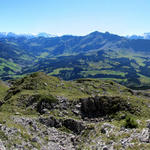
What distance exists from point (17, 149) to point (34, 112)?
20.1 m

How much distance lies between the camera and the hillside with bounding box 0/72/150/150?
2768 centimetres

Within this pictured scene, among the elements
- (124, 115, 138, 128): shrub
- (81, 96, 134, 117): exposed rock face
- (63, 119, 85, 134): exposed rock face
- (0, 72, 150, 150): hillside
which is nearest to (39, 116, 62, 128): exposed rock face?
(0, 72, 150, 150): hillside

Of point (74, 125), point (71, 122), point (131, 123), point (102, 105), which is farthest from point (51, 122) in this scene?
point (131, 123)

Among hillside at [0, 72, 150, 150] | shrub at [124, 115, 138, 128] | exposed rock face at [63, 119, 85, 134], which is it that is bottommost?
exposed rock face at [63, 119, 85, 134]

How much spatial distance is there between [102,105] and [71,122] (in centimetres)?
1158

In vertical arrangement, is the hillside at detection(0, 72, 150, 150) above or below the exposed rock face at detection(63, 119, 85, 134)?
above

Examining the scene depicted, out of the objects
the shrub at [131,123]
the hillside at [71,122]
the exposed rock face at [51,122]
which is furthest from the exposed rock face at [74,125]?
the shrub at [131,123]

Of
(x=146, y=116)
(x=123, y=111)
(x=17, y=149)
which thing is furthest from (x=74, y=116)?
(x=17, y=149)

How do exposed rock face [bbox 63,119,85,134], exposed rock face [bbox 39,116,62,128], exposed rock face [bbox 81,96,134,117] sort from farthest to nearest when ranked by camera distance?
exposed rock face [bbox 81,96,134,117] < exposed rock face [bbox 39,116,62,128] < exposed rock face [bbox 63,119,85,134]

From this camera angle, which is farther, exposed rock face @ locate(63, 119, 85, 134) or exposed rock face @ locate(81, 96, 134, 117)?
exposed rock face @ locate(81, 96, 134, 117)

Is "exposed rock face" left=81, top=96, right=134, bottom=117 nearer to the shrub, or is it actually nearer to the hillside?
the hillside

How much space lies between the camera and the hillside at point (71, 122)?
27678mm

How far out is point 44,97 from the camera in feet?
163

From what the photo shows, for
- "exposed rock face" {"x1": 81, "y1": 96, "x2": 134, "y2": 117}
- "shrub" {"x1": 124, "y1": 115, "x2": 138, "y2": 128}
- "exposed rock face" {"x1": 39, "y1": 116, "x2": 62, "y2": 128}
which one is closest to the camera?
"shrub" {"x1": 124, "y1": 115, "x2": 138, "y2": 128}
